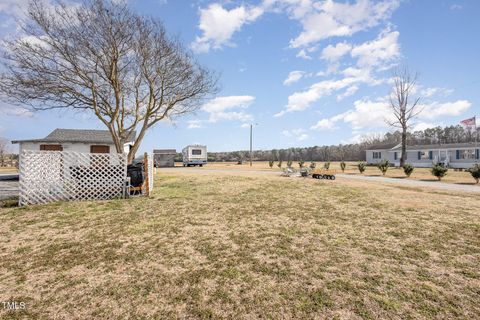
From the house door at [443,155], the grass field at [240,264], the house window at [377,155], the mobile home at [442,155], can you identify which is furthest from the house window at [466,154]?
the grass field at [240,264]

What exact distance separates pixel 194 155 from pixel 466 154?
3864cm

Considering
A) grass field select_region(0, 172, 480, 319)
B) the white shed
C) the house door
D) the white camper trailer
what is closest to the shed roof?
the white shed

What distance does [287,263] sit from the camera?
3496 millimetres

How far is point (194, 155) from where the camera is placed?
3647 centimetres

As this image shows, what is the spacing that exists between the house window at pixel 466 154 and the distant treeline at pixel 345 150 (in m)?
23.7

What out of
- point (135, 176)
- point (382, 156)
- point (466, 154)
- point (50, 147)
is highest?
point (50, 147)

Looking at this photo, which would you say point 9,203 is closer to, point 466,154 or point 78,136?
point 78,136

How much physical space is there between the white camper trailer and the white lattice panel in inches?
1087

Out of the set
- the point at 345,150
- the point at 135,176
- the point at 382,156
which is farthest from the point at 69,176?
the point at 345,150

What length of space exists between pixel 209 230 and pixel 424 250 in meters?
4.14

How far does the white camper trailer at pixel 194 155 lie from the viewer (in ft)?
119

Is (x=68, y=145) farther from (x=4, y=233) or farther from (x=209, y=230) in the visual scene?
(x=209, y=230)

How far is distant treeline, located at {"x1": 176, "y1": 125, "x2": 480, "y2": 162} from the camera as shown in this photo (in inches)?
2250

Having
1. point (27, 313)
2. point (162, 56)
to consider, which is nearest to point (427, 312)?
point (27, 313)
